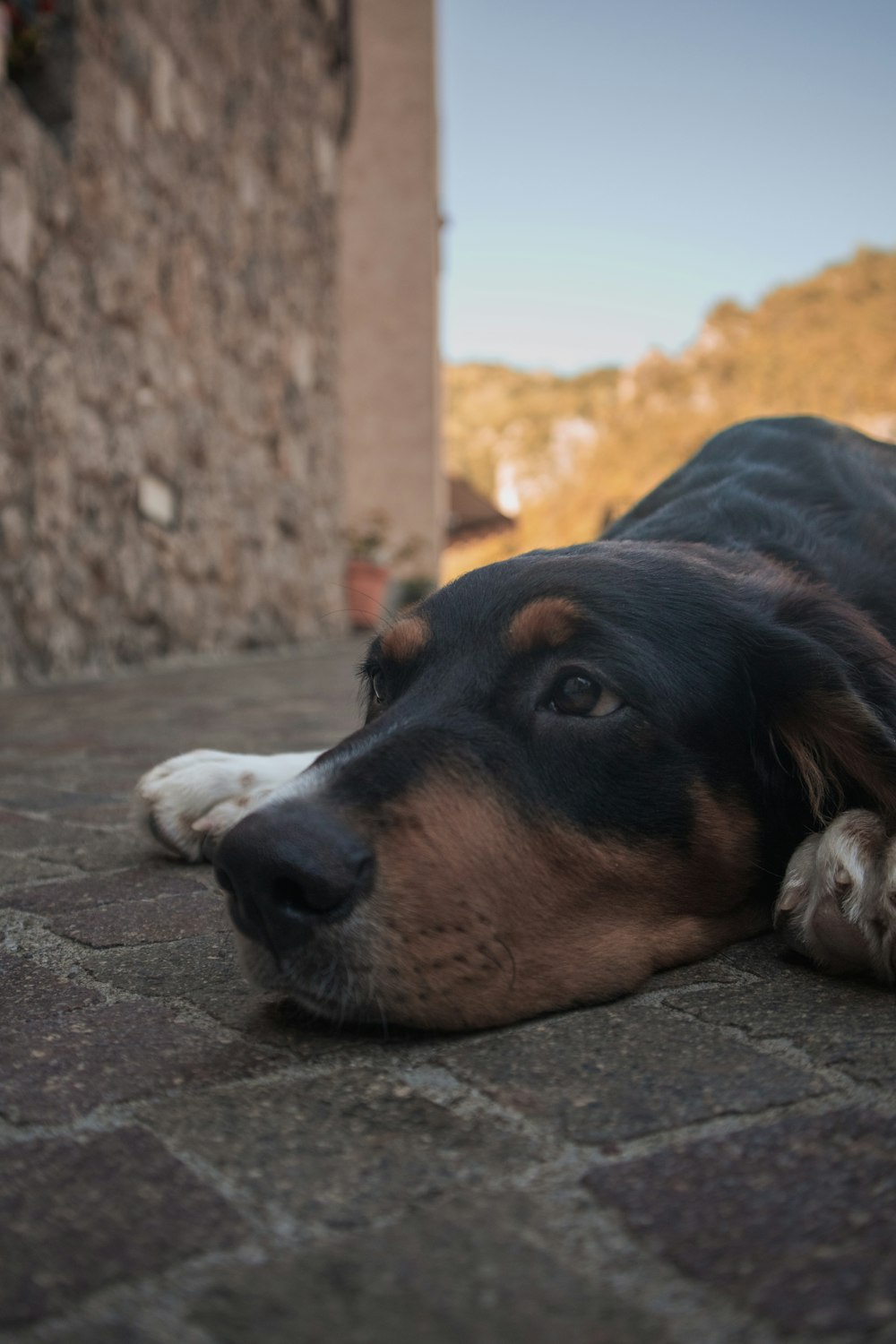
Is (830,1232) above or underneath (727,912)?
above

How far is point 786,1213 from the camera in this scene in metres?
1.27

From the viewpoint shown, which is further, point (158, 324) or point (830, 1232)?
point (158, 324)

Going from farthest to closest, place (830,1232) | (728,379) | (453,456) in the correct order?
(453,456)
(728,379)
(830,1232)

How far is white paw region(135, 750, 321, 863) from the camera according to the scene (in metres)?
2.95

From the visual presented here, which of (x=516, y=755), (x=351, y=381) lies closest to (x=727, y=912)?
(x=516, y=755)

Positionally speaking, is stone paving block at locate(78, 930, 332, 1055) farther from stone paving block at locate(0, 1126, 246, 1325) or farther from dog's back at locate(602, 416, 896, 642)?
dog's back at locate(602, 416, 896, 642)

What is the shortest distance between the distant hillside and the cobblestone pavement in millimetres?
47257

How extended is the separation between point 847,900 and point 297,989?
91 cm

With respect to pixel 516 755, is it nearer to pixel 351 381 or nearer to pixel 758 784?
pixel 758 784

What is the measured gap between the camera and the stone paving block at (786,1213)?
3.65 ft

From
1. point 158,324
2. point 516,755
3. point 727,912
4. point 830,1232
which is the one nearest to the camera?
point 830,1232

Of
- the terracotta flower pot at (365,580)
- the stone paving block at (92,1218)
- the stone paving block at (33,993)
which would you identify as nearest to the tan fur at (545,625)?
the stone paving block at (33,993)

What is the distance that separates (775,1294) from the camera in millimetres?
1118

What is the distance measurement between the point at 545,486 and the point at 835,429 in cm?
8742
